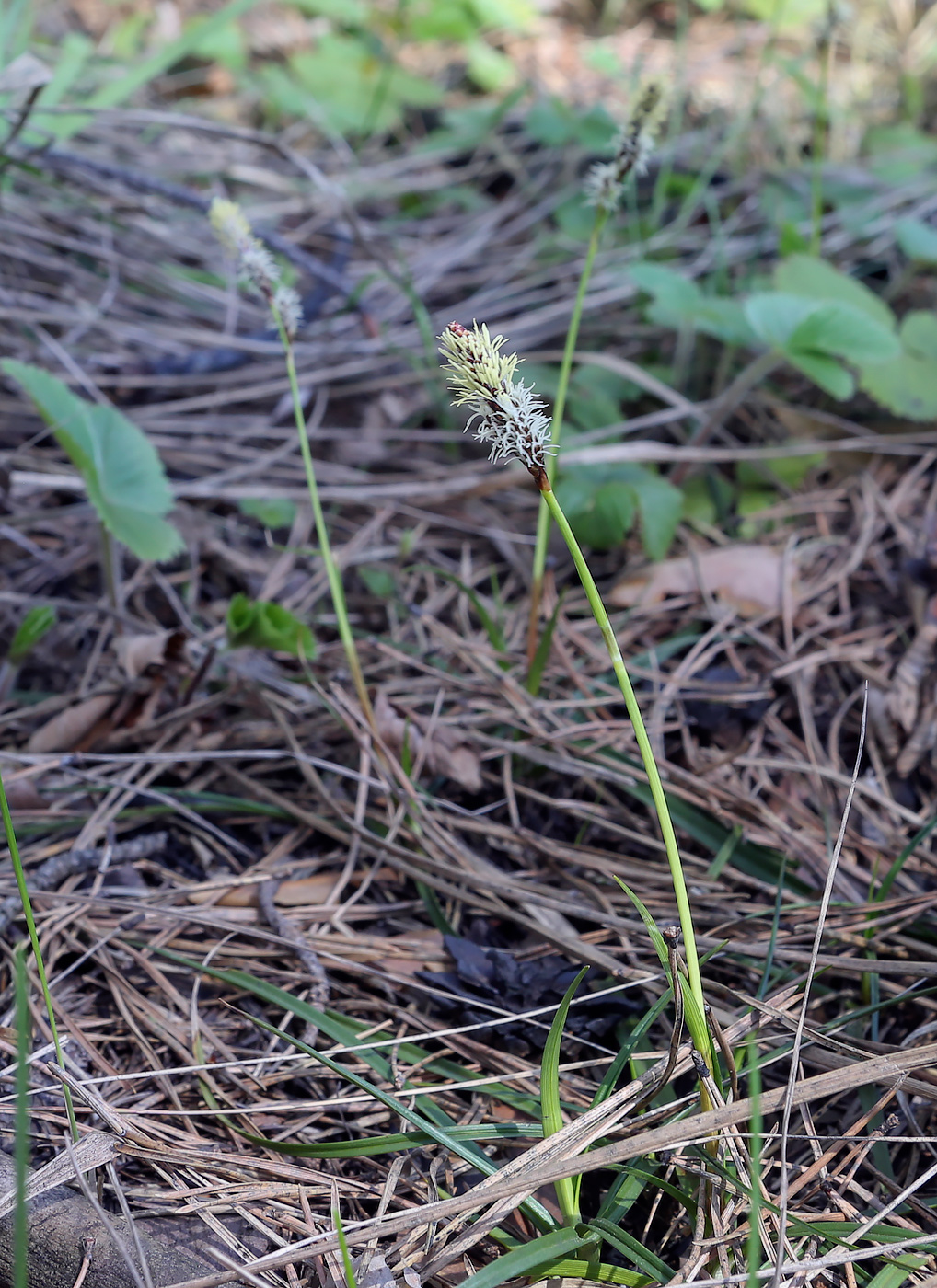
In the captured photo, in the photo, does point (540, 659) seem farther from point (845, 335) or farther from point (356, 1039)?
Answer: point (845, 335)

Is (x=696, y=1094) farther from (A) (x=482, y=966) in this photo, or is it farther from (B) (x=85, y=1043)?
(B) (x=85, y=1043)

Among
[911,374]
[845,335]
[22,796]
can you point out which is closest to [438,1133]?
[22,796]

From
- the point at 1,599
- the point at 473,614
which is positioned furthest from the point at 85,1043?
the point at 473,614

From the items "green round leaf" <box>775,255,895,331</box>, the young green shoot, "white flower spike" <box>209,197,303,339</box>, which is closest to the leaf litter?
"green round leaf" <box>775,255,895,331</box>

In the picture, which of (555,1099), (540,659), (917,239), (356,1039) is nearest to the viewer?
(555,1099)

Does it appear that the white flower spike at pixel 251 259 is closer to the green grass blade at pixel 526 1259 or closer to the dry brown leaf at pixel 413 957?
A: the dry brown leaf at pixel 413 957

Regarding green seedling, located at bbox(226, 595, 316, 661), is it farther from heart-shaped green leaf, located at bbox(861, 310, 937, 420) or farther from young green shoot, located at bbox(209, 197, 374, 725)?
heart-shaped green leaf, located at bbox(861, 310, 937, 420)
